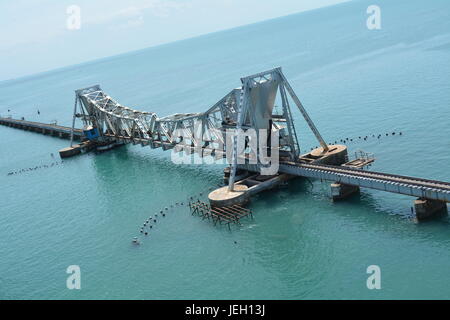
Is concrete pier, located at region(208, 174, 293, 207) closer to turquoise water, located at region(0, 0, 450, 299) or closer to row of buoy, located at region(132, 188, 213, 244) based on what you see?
turquoise water, located at region(0, 0, 450, 299)

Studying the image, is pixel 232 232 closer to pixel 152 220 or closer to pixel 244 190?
pixel 244 190

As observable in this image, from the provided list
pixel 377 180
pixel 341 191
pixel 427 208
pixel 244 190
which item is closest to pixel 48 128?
pixel 244 190

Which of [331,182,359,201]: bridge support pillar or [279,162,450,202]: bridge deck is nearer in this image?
[279,162,450,202]: bridge deck

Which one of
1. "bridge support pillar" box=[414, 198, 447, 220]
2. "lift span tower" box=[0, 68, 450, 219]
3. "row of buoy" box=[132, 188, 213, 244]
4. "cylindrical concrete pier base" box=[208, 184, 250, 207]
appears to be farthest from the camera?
"cylindrical concrete pier base" box=[208, 184, 250, 207]

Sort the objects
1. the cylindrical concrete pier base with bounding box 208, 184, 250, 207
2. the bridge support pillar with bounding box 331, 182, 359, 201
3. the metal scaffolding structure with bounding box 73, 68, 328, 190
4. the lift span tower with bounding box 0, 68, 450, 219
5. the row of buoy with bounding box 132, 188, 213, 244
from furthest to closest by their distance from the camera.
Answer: the metal scaffolding structure with bounding box 73, 68, 328, 190 < the cylindrical concrete pier base with bounding box 208, 184, 250, 207 < the row of buoy with bounding box 132, 188, 213, 244 < the bridge support pillar with bounding box 331, 182, 359, 201 < the lift span tower with bounding box 0, 68, 450, 219

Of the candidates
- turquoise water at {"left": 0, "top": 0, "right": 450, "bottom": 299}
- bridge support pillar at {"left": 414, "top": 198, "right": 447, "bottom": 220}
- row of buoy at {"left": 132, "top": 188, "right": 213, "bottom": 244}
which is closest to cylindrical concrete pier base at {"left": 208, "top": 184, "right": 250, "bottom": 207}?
turquoise water at {"left": 0, "top": 0, "right": 450, "bottom": 299}

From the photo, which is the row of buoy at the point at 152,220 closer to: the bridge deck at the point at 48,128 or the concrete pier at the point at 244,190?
the concrete pier at the point at 244,190
